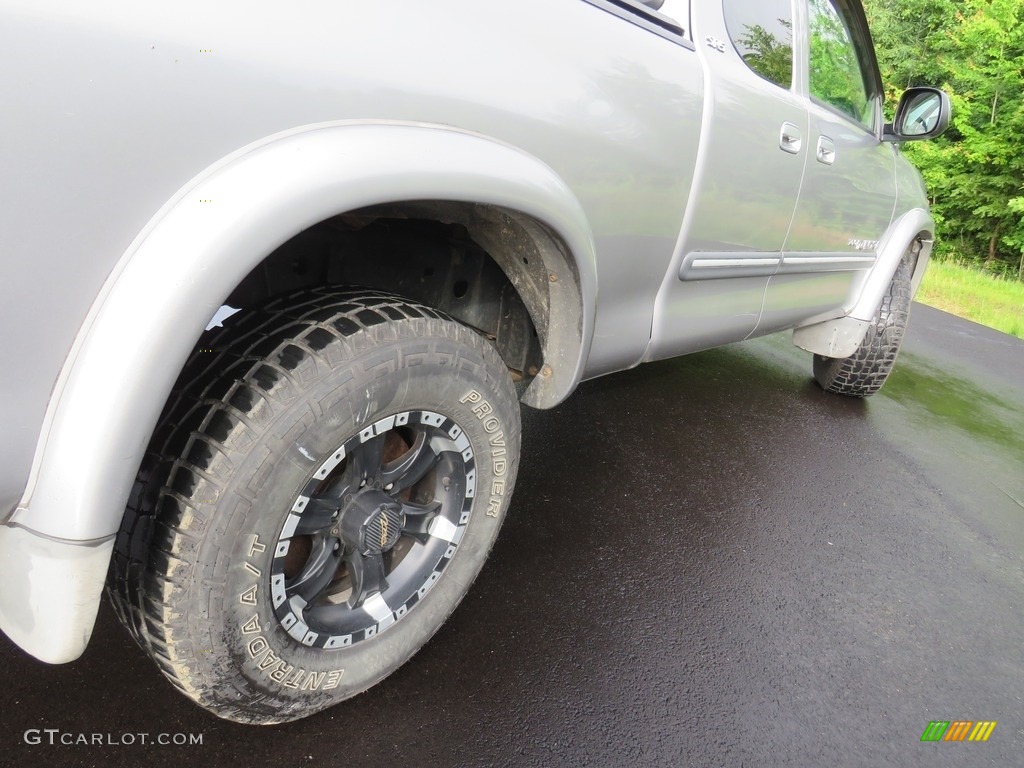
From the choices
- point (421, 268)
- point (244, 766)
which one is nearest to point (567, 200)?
point (421, 268)

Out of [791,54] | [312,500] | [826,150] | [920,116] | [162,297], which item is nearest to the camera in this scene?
[162,297]

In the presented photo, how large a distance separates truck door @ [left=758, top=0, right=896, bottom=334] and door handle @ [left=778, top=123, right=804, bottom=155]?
11 centimetres

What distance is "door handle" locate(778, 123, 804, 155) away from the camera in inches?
88.6

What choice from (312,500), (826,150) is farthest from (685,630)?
(826,150)

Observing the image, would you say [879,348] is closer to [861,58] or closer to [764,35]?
[861,58]

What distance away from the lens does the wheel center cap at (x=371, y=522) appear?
143cm

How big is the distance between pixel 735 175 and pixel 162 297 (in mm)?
1684

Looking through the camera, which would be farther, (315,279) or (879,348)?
(879,348)

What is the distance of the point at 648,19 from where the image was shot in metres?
1.76

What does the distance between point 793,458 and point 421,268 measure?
2231 millimetres

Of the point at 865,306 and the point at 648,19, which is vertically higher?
the point at 648,19

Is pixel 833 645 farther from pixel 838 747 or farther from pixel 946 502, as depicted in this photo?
pixel 946 502

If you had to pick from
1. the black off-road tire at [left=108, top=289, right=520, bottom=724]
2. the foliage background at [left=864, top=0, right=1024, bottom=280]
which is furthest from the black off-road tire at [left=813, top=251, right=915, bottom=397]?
the foliage background at [left=864, top=0, right=1024, bottom=280]

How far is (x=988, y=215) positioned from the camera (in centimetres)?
1634
